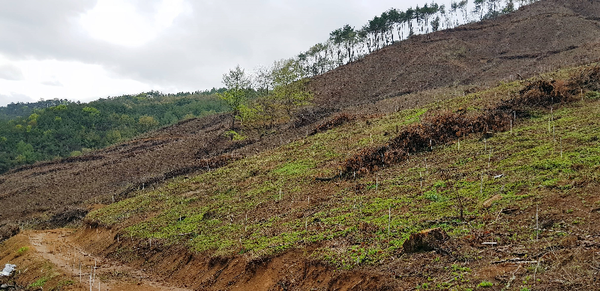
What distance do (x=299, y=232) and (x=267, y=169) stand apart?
8.85 meters

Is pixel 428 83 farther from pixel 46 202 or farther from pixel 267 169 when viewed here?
pixel 46 202

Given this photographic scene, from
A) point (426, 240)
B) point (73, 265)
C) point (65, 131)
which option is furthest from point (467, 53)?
point (65, 131)

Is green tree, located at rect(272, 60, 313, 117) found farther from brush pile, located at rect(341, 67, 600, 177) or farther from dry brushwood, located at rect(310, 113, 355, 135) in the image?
brush pile, located at rect(341, 67, 600, 177)

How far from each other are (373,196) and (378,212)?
1.38 metres

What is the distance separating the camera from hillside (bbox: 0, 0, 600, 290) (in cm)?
634

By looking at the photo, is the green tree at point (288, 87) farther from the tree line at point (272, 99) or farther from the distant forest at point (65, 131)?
the distant forest at point (65, 131)

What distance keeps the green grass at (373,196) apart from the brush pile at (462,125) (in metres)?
0.66

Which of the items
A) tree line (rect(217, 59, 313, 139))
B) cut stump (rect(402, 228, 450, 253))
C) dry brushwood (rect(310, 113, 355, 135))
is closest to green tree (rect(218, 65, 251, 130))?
tree line (rect(217, 59, 313, 139))

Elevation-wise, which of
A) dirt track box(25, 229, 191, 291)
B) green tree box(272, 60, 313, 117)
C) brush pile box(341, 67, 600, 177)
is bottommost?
dirt track box(25, 229, 191, 291)

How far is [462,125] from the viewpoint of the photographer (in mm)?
14547

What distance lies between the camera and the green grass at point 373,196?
314 inches

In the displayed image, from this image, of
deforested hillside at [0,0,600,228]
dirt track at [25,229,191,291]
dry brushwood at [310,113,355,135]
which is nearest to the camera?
dirt track at [25,229,191,291]

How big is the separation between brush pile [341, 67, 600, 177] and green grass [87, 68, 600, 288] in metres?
0.66

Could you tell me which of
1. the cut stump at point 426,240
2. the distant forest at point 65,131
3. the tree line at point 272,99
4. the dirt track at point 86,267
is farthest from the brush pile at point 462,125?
the distant forest at point 65,131
